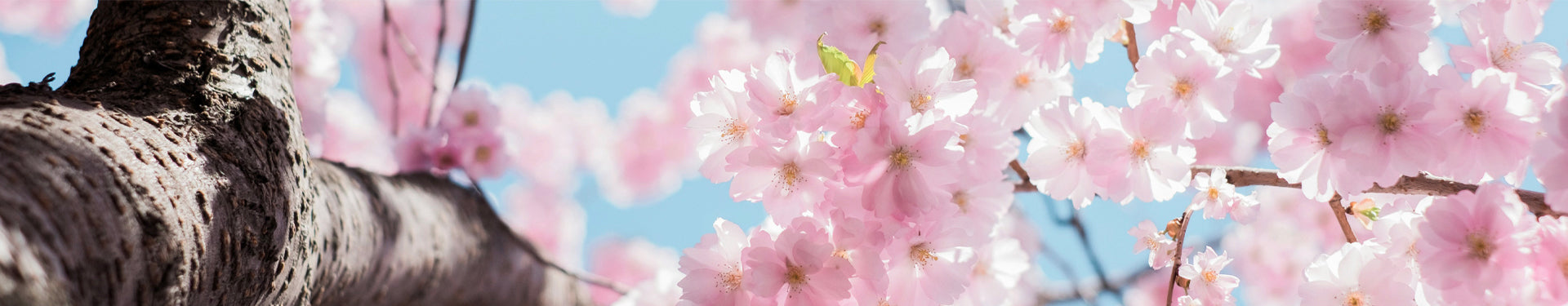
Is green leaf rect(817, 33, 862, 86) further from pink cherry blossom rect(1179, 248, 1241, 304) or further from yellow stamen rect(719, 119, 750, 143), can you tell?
pink cherry blossom rect(1179, 248, 1241, 304)

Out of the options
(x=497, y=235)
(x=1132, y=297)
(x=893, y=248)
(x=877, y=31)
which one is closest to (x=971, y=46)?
(x=877, y=31)

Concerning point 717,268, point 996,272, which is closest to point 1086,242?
point 996,272

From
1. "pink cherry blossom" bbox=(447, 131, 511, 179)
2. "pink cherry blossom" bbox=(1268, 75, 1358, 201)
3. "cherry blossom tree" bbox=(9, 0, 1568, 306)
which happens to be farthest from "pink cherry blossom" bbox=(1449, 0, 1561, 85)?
"pink cherry blossom" bbox=(447, 131, 511, 179)

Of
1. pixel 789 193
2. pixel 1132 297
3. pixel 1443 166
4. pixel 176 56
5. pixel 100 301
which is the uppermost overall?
pixel 176 56

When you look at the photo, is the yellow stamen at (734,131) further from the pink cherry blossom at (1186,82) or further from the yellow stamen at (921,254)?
the pink cherry blossom at (1186,82)

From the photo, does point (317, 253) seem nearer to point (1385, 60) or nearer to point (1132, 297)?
point (1385, 60)

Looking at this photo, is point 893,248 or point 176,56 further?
point 893,248
